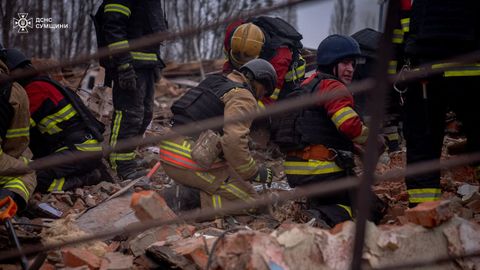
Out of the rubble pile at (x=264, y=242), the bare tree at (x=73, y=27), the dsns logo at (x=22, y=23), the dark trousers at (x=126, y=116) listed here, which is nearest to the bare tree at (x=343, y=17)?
the bare tree at (x=73, y=27)

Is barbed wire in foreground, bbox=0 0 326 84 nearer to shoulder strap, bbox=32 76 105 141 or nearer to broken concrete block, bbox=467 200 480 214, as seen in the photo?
broken concrete block, bbox=467 200 480 214

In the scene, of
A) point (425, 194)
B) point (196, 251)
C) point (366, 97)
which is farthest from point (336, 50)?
point (196, 251)

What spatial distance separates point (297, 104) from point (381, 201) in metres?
2.70

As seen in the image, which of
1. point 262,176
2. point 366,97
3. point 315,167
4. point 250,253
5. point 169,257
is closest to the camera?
point 250,253

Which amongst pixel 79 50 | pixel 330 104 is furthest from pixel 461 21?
pixel 79 50

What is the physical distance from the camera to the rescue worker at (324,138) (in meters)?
3.75

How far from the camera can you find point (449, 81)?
307cm

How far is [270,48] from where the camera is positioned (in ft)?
17.9

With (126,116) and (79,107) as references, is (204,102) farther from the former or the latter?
(126,116)

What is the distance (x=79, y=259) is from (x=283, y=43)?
373 cm

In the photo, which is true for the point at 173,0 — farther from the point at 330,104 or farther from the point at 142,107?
the point at 330,104

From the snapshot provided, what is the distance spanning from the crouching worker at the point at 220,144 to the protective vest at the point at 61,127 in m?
0.86

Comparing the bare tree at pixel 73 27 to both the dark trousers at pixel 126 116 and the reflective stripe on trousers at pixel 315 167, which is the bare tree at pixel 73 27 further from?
the reflective stripe on trousers at pixel 315 167

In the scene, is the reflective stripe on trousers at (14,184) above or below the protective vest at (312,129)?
below
